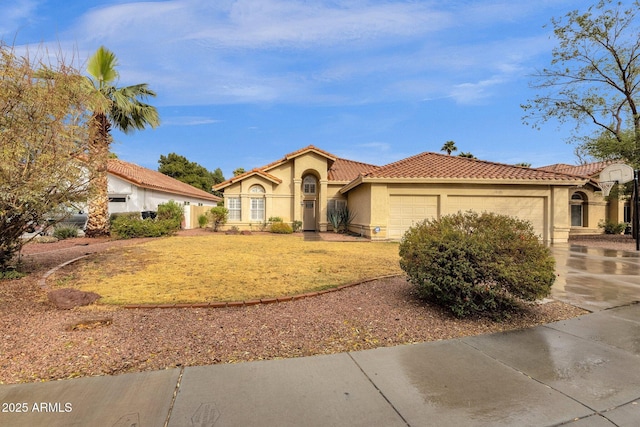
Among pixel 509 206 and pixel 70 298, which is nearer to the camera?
pixel 70 298

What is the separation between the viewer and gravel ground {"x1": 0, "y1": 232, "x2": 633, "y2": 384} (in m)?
3.43

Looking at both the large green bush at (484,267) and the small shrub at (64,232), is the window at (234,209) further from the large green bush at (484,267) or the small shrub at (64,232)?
the large green bush at (484,267)

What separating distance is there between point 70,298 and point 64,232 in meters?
12.8

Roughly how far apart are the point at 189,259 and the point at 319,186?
13.7 metres

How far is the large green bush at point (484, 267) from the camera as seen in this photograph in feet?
15.2

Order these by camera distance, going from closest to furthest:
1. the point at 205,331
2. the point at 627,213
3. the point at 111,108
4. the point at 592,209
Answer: the point at 205,331 → the point at 111,108 → the point at 592,209 → the point at 627,213

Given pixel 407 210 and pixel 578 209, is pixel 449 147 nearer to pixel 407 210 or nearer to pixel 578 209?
pixel 578 209

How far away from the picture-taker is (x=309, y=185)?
22.7 meters

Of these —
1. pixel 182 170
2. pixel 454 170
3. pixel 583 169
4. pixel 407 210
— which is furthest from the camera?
pixel 182 170

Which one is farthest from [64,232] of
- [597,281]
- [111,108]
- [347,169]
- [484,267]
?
[597,281]

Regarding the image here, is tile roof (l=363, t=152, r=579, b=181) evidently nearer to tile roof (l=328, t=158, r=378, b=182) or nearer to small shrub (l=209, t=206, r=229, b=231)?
tile roof (l=328, t=158, r=378, b=182)

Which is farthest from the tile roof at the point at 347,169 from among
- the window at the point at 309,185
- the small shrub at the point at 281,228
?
the small shrub at the point at 281,228

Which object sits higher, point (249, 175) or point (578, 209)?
point (249, 175)

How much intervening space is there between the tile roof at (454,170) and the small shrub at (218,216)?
10.1 metres
